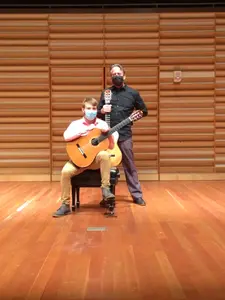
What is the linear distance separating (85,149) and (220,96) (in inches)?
141

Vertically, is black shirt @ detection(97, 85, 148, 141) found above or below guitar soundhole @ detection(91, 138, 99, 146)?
above

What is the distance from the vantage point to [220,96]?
6.62m

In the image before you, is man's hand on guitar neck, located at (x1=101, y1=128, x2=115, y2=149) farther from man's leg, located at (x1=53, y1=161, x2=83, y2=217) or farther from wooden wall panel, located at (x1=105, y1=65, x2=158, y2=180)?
wooden wall panel, located at (x1=105, y1=65, x2=158, y2=180)

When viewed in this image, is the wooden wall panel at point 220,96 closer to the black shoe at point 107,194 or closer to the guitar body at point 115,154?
the guitar body at point 115,154

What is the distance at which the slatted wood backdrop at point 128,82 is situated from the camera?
21.4 ft

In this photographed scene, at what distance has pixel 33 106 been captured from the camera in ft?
21.7

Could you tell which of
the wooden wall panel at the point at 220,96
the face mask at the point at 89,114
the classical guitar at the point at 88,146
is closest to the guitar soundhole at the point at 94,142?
the classical guitar at the point at 88,146

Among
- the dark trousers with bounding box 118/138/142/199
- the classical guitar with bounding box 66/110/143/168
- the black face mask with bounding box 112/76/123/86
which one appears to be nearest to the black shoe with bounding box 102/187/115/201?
the classical guitar with bounding box 66/110/143/168

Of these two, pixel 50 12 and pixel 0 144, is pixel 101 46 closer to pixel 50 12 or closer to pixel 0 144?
pixel 50 12

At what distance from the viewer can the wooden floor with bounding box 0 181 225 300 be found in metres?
1.98

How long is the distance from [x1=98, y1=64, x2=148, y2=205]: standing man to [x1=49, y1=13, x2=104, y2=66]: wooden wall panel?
234cm

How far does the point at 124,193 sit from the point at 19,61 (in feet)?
9.96

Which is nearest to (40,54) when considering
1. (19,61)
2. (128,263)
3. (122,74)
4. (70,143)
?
(19,61)

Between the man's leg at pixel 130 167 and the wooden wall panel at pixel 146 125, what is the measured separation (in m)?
2.22
